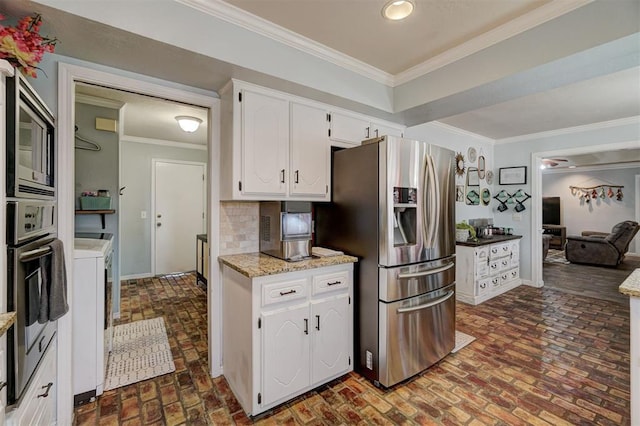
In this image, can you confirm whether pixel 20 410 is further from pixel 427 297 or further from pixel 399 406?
pixel 427 297

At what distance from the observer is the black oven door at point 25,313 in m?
1.05

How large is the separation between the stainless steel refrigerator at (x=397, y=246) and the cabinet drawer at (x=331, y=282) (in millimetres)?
167

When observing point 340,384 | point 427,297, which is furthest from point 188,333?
point 427,297

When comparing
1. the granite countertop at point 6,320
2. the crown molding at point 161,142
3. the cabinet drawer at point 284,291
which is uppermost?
the crown molding at point 161,142

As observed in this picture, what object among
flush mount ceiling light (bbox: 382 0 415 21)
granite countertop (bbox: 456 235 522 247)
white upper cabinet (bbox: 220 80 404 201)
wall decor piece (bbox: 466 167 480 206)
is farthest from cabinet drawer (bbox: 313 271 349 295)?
wall decor piece (bbox: 466 167 480 206)

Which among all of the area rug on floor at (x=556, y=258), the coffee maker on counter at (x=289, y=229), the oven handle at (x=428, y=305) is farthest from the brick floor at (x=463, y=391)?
the area rug on floor at (x=556, y=258)

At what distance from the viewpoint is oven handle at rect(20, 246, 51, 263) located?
1136 millimetres

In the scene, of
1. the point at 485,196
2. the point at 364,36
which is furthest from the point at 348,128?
the point at 485,196

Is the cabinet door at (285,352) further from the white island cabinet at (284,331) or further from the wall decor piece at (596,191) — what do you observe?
the wall decor piece at (596,191)

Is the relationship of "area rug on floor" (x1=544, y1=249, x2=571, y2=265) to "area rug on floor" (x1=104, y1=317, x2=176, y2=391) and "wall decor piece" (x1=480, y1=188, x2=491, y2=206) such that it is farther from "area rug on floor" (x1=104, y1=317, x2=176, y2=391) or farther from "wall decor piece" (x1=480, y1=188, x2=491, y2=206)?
Answer: "area rug on floor" (x1=104, y1=317, x2=176, y2=391)

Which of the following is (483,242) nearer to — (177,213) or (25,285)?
(25,285)

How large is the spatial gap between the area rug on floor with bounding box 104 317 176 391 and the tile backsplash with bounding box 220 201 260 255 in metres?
1.11

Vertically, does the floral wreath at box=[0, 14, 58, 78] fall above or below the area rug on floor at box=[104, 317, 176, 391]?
above

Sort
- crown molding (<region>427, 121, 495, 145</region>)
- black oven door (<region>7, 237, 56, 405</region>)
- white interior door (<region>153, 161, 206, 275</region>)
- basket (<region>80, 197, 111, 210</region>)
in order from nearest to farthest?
black oven door (<region>7, 237, 56, 405</region>) < basket (<region>80, 197, 111, 210</region>) < crown molding (<region>427, 121, 495, 145</region>) < white interior door (<region>153, 161, 206, 275</region>)
